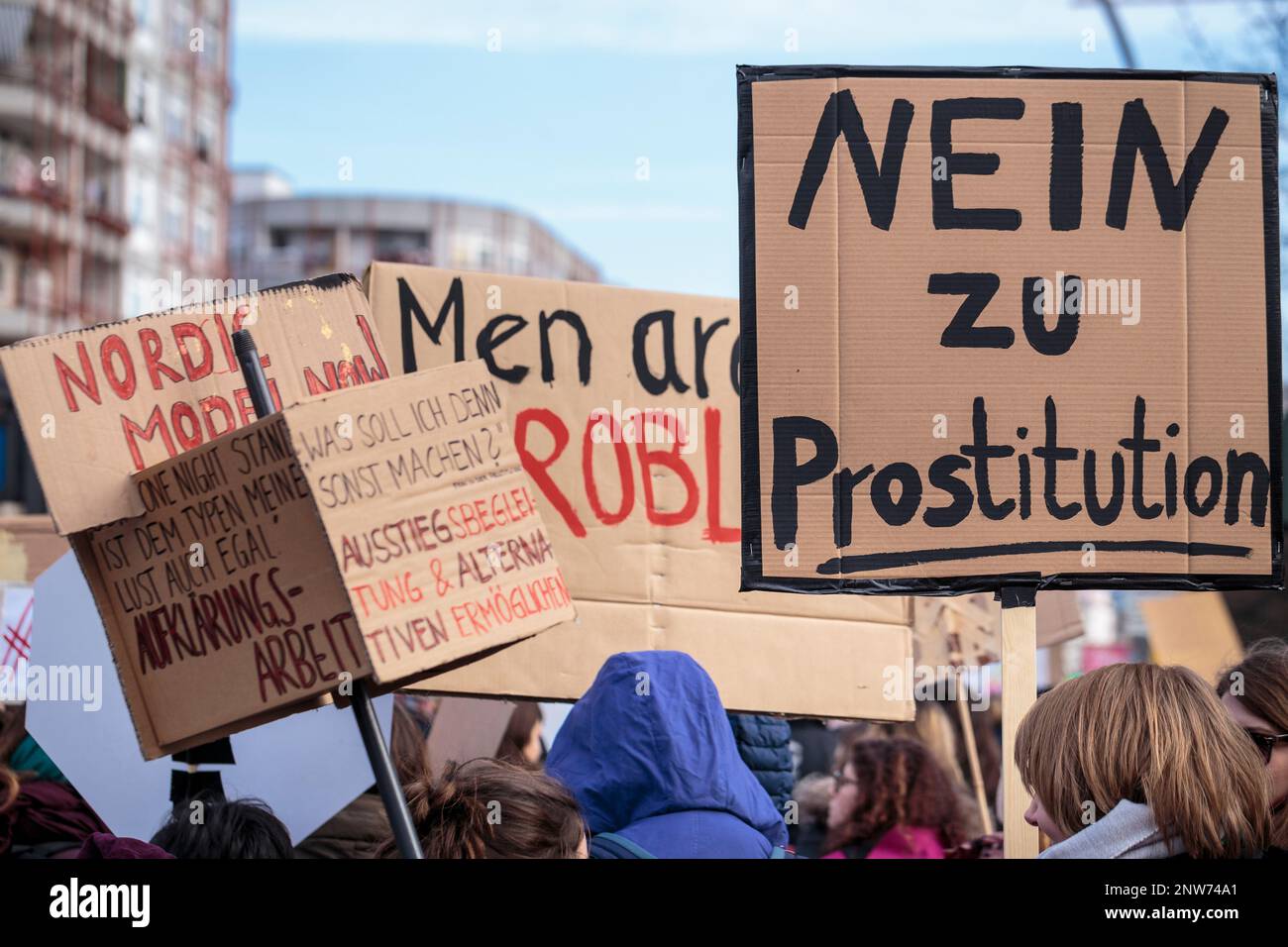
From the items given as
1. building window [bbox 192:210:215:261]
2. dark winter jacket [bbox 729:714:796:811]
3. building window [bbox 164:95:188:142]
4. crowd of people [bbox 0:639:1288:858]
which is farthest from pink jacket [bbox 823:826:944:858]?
building window [bbox 192:210:215:261]

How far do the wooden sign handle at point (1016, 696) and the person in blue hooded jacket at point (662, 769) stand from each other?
1.66 ft

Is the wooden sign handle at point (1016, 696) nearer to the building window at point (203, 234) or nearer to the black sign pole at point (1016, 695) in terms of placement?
the black sign pole at point (1016, 695)

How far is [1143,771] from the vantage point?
2283 millimetres

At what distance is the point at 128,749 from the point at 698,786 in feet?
5.21

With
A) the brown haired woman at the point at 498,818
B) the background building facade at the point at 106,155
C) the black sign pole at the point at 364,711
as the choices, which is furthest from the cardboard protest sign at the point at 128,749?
the background building facade at the point at 106,155

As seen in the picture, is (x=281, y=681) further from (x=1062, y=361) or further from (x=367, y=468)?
(x=1062, y=361)

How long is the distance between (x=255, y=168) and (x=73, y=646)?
8182cm

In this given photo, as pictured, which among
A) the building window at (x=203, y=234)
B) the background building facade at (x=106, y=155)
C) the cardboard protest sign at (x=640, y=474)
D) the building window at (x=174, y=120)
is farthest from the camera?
the building window at (x=203, y=234)

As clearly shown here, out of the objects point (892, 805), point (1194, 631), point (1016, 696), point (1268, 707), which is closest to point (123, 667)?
point (1016, 696)

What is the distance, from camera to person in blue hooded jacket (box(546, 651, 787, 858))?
9.37 feet

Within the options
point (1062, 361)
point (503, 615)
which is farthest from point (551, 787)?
→ point (1062, 361)

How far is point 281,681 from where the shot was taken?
235 centimetres

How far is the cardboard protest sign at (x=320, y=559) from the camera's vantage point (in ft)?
7.52
